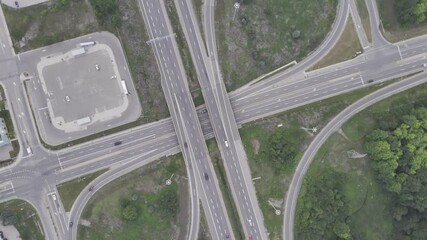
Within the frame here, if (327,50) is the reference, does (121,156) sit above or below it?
below

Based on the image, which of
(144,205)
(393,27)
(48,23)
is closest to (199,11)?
(48,23)

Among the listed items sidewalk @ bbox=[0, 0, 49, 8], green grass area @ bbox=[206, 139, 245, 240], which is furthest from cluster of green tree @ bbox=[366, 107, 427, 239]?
sidewalk @ bbox=[0, 0, 49, 8]

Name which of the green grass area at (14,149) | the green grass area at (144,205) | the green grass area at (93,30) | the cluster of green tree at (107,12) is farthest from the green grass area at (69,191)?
the cluster of green tree at (107,12)

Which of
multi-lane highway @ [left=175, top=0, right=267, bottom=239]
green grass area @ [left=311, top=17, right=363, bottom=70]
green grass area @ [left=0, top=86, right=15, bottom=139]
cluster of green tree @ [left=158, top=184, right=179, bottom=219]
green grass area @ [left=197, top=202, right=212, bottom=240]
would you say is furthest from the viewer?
green grass area @ [left=311, top=17, right=363, bottom=70]

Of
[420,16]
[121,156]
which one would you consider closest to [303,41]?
[420,16]

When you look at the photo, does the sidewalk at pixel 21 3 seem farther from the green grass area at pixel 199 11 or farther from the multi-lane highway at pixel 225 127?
the green grass area at pixel 199 11

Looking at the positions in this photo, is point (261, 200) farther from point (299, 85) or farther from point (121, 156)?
point (121, 156)

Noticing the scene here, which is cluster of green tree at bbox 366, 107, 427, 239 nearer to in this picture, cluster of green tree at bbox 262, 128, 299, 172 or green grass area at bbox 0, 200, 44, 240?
cluster of green tree at bbox 262, 128, 299, 172
